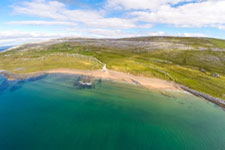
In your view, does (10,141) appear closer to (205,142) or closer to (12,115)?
(12,115)

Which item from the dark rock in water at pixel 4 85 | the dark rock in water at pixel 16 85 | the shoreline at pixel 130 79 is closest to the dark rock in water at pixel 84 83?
the shoreline at pixel 130 79

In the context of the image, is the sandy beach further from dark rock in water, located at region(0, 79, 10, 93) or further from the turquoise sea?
dark rock in water, located at region(0, 79, 10, 93)

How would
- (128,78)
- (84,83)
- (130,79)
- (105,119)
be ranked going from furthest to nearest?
(128,78) → (130,79) → (84,83) → (105,119)

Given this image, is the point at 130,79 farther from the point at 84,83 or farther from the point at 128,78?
the point at 84,83

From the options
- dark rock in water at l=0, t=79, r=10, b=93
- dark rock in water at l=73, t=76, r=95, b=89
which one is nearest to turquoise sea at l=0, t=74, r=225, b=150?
dark rock in water at l=0, t=79, r=10, b=93

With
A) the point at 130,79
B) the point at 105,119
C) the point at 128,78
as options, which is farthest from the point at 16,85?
the point at 130,79

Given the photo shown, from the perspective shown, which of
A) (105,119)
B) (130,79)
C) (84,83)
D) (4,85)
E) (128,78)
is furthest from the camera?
(128,78)
